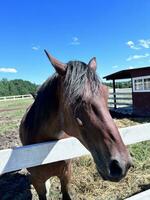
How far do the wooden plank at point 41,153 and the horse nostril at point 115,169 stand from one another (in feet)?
2.32

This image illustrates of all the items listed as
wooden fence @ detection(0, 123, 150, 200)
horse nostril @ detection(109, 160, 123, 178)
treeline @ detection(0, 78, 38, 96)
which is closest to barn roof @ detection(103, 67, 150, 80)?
wooden fence @ detection(0, 123, 150, 200)

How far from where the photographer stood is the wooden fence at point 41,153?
6.68 ft

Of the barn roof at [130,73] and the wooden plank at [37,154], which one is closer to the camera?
the wooden plank at [37,154]

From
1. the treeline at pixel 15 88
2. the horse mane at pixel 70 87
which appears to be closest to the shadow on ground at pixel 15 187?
the horse mane at pixel 70 87

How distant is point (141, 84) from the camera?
58.5 feet

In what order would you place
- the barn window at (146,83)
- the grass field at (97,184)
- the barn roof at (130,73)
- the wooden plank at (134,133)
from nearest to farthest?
the wooden plank at (134,133) → the grass field at (97,184) → the barn window at (146,83) → the barn roof at (130,73)

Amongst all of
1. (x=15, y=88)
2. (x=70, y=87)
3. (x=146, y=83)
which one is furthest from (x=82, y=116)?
(x=15, y=88)

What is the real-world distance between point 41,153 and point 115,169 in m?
0.73

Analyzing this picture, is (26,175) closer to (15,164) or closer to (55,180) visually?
(55,180)

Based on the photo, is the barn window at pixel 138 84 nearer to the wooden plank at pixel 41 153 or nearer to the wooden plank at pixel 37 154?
the wooden plank at pixel 41 153

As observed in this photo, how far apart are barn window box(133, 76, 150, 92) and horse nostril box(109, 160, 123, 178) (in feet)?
52.6

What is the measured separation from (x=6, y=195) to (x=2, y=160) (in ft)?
8.31

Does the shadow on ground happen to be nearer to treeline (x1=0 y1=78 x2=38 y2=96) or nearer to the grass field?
the grass field

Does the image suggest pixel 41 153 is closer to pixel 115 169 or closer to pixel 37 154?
pixel 37 154
